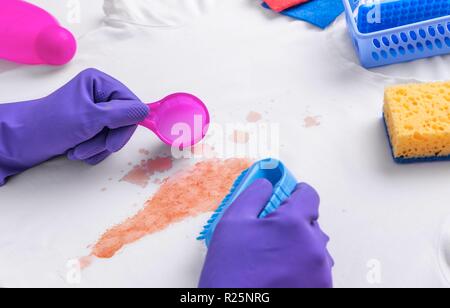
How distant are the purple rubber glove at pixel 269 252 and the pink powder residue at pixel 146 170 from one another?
234mm

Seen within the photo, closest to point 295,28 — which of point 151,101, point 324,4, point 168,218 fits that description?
point 324,4

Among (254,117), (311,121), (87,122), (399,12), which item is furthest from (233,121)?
(399,12)

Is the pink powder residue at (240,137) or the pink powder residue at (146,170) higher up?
the pink powder residue at (240,137)

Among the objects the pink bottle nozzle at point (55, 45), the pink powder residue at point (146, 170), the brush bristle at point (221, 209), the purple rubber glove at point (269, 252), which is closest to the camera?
the purple rubber glove at point (269, 252)

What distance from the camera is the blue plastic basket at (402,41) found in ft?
3.15

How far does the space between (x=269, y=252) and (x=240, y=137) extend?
313 mm

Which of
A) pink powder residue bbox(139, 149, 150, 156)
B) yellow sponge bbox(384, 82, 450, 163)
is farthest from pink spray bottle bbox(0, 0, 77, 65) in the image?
yellow sponge bbox(384, 82, 450, 163)

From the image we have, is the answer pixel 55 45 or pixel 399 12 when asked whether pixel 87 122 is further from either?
pixel 399 12

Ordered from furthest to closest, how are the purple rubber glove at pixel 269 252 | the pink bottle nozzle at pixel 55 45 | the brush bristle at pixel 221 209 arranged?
the pink bottle nozzle at pixel 55 45
the brush bristle at pixel 221 209
the purple rubber glove at pixel 269 252

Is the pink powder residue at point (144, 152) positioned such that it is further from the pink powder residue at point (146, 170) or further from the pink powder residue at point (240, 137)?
the pink powder residue at point (240, 137)

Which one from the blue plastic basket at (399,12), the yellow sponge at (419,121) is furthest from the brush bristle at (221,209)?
the blue plastic basket at (399,12)

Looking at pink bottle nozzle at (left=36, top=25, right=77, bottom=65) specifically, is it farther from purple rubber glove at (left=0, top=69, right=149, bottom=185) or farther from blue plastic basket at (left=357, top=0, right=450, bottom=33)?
blue plastic basket at (left=357, top=0, right=450, bottom=33)

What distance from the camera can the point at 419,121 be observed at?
2.80 feet

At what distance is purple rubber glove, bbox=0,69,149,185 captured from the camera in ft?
2.85
